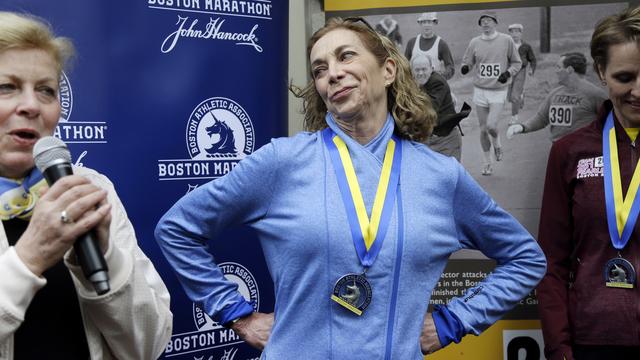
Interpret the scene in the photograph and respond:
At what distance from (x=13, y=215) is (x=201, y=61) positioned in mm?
1354

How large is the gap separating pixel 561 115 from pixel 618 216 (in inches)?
30.5

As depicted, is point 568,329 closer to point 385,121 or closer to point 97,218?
point 385,121

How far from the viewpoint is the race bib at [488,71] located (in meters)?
3.46

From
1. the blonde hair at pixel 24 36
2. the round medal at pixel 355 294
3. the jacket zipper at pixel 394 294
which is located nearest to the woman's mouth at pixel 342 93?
the jacket zipper at pixel 394 294

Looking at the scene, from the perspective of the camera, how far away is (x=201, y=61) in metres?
2.89

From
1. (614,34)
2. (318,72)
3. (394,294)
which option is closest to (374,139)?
(318,72)

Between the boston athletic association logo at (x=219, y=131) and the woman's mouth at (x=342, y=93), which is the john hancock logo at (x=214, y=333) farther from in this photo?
the woman's mouth at (x=342, y=93)

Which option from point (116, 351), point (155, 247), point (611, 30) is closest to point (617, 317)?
point (611, 30)

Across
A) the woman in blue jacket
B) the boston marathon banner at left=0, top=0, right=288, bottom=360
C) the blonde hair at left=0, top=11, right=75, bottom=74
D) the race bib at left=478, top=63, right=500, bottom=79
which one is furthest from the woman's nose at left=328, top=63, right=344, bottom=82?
the race bib at left=478, top=63, right=500, bottom=79

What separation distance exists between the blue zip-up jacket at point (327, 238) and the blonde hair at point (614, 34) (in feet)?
2.69

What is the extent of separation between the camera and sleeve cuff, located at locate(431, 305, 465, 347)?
2.46m

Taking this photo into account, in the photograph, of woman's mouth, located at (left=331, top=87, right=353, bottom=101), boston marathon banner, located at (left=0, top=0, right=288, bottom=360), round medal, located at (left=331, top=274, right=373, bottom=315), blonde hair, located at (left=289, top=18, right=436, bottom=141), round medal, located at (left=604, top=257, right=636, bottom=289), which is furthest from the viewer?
round medal, located at (left=604, top=257, right=636, bottom=289)

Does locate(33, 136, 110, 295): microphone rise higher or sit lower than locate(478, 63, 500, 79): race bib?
lower

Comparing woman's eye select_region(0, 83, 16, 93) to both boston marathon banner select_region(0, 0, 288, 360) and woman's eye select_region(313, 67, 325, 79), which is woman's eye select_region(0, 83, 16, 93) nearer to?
boston marathon banner select_region(0, 0, 288, 360)
